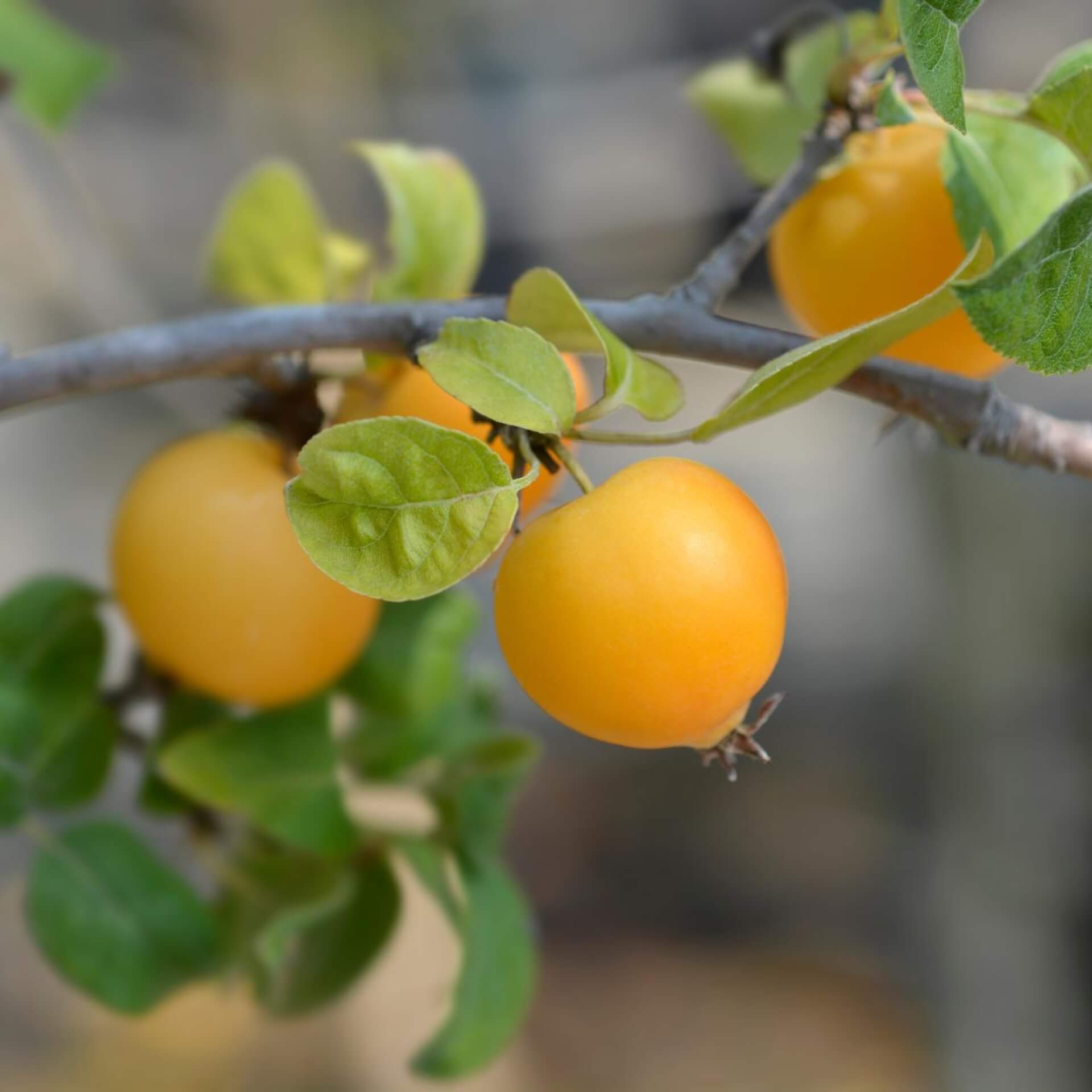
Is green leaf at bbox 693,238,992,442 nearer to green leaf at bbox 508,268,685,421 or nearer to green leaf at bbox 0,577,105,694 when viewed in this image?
green leaf at bbox 508,268,685,421

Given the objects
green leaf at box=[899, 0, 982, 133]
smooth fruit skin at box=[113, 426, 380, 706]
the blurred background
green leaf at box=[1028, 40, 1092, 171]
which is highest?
green leaf at box=[899, 0, 982, 133]

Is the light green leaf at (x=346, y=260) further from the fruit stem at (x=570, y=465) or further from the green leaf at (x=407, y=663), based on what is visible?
the fruit stem at (x=570, y=465)

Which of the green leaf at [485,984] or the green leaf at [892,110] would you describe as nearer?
the green leaf at [892,110]

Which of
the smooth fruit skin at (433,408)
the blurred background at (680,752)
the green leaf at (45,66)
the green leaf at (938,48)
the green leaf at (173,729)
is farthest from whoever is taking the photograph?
the blurred background at (680,752)

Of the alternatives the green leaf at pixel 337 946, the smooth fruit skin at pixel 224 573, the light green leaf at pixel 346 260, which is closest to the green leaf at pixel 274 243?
the light green leaf at pixel 346 260

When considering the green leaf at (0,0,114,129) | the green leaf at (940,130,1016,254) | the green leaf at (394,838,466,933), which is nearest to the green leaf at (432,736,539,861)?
the green leaf at (394,838,466,933)

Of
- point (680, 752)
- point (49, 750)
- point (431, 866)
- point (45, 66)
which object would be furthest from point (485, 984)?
point (680, 752)

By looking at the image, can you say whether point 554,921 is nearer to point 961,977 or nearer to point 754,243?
A: point 961,977

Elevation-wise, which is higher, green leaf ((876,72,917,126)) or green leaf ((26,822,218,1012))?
green leaf ((876,72,917,126))
